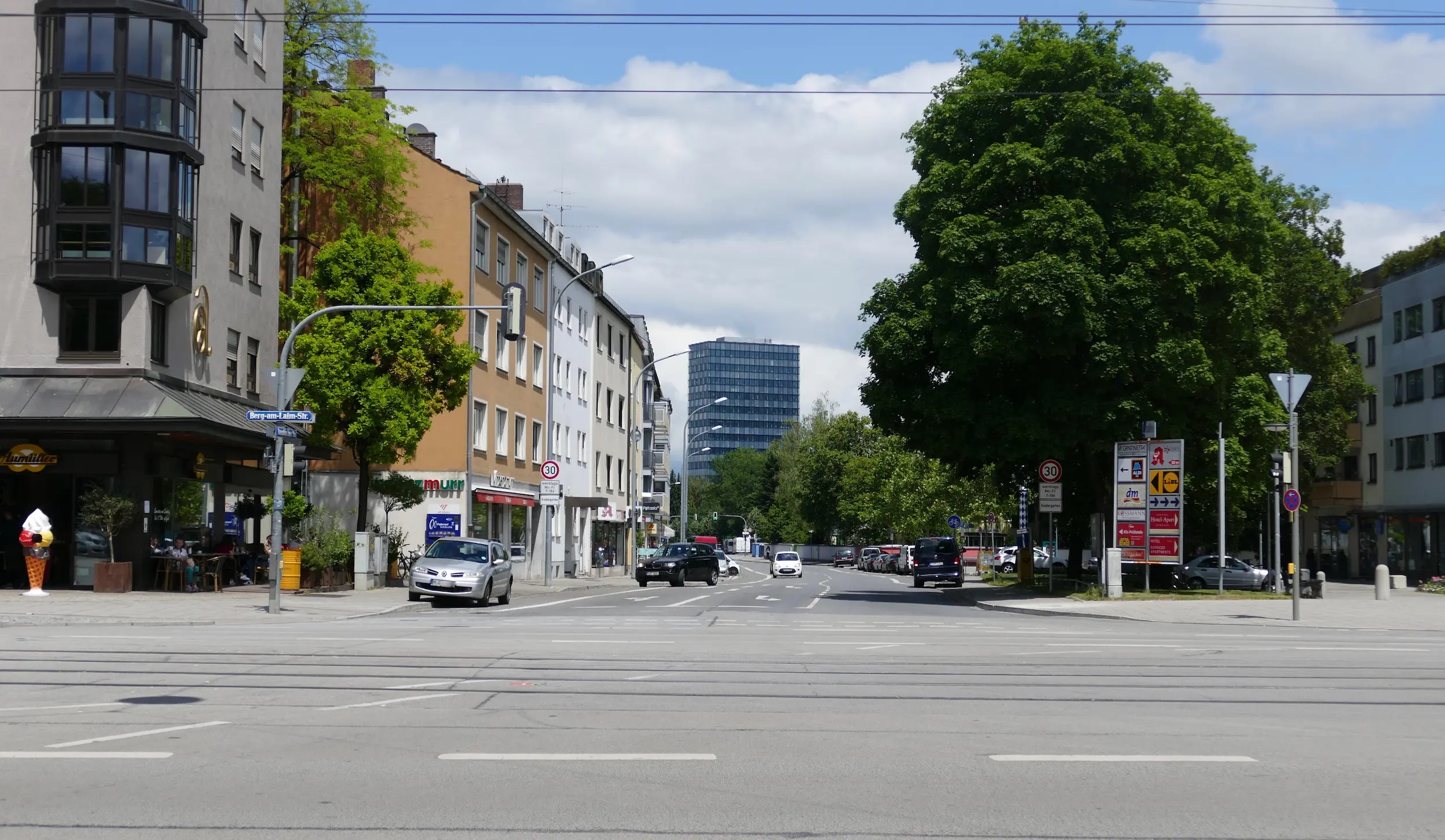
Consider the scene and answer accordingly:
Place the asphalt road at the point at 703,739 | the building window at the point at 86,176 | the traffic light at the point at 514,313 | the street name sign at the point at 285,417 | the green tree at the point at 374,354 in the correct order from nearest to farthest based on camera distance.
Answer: the asphalt road at the point at 703,739 → the street name sign at the point at 285,417 → the traffic light at the point at 514,313 → the building window at the point at 86,176 → the green tree at the point at 374,354

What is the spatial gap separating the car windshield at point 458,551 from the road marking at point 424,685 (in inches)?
749

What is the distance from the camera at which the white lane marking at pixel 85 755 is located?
8.75m

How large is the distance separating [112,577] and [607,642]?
15777 mm

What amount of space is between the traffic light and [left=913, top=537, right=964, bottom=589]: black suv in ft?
108

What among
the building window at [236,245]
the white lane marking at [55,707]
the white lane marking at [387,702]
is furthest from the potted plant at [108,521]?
the white lane marking at [387,702]

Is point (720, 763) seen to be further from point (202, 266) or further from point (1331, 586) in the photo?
point (1331, 586)

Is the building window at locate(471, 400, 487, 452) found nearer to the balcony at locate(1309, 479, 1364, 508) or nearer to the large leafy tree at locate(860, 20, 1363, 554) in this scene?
the large leafy tree at locate(860, 20, 1363, 554)

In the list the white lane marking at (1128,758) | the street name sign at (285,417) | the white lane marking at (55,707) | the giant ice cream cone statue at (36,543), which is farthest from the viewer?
the giant ice cream cone statue at (36,543)

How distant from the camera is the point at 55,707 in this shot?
11273 millimetres

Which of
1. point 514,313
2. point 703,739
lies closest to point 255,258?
point 514,313

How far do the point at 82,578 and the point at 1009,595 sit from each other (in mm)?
24786

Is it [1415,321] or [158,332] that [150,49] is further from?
[1415,321]

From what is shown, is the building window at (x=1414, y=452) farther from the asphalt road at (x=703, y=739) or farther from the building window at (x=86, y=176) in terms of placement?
the building window at (x=86, y=176)

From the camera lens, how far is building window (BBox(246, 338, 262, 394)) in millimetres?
38500
